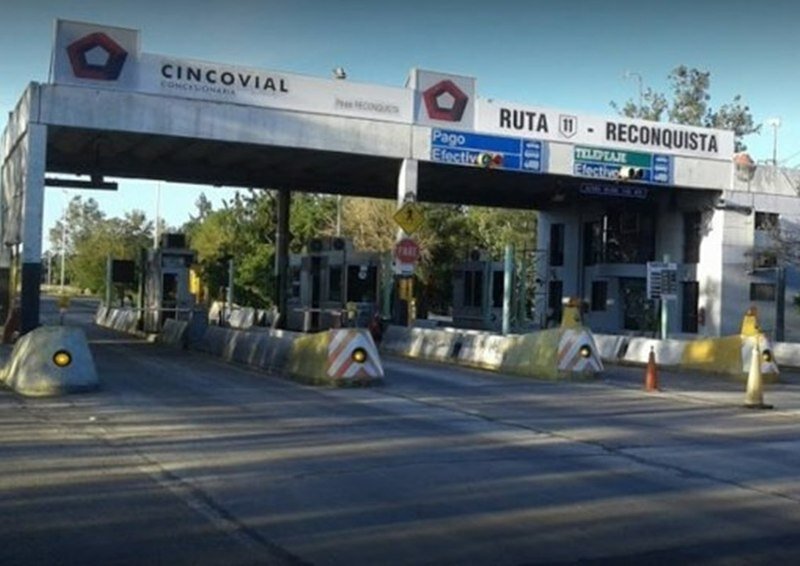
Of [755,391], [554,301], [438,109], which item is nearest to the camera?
[755,391]

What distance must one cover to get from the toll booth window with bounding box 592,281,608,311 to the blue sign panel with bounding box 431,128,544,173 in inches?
518

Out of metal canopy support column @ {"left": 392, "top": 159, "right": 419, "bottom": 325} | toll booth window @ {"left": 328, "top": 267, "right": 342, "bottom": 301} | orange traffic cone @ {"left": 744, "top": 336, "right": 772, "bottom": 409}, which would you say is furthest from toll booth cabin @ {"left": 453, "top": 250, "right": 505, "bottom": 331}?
orange traffic cone @ {"left": 744, "top": 336, "right": 772, "bottom": 409}

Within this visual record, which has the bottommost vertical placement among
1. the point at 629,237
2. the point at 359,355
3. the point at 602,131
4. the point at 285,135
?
the point at 359,355

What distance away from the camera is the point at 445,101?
27516mm

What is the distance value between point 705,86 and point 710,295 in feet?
106

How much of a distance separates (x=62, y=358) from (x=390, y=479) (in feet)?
26.0

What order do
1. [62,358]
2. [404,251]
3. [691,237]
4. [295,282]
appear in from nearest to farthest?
1. [62,358]
2. [404,251]
3. [691,237]
4. [295,282]

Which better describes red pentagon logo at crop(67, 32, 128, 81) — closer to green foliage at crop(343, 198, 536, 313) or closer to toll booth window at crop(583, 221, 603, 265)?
toll booth window at crop(583, 221, 603, 265)

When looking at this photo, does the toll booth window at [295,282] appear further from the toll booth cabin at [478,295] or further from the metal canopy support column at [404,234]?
the metal canopy support column at [404,234]

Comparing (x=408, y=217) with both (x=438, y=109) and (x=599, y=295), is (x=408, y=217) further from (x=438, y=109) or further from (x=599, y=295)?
(x=599, y=295)

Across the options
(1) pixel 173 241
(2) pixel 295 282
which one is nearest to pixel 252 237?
(2) pixel 295 282

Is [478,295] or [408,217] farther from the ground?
[408,217]

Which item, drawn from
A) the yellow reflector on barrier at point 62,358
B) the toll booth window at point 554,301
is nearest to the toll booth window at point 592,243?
the toll booth window at point 554,301

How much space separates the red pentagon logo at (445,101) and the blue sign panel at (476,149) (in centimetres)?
42
